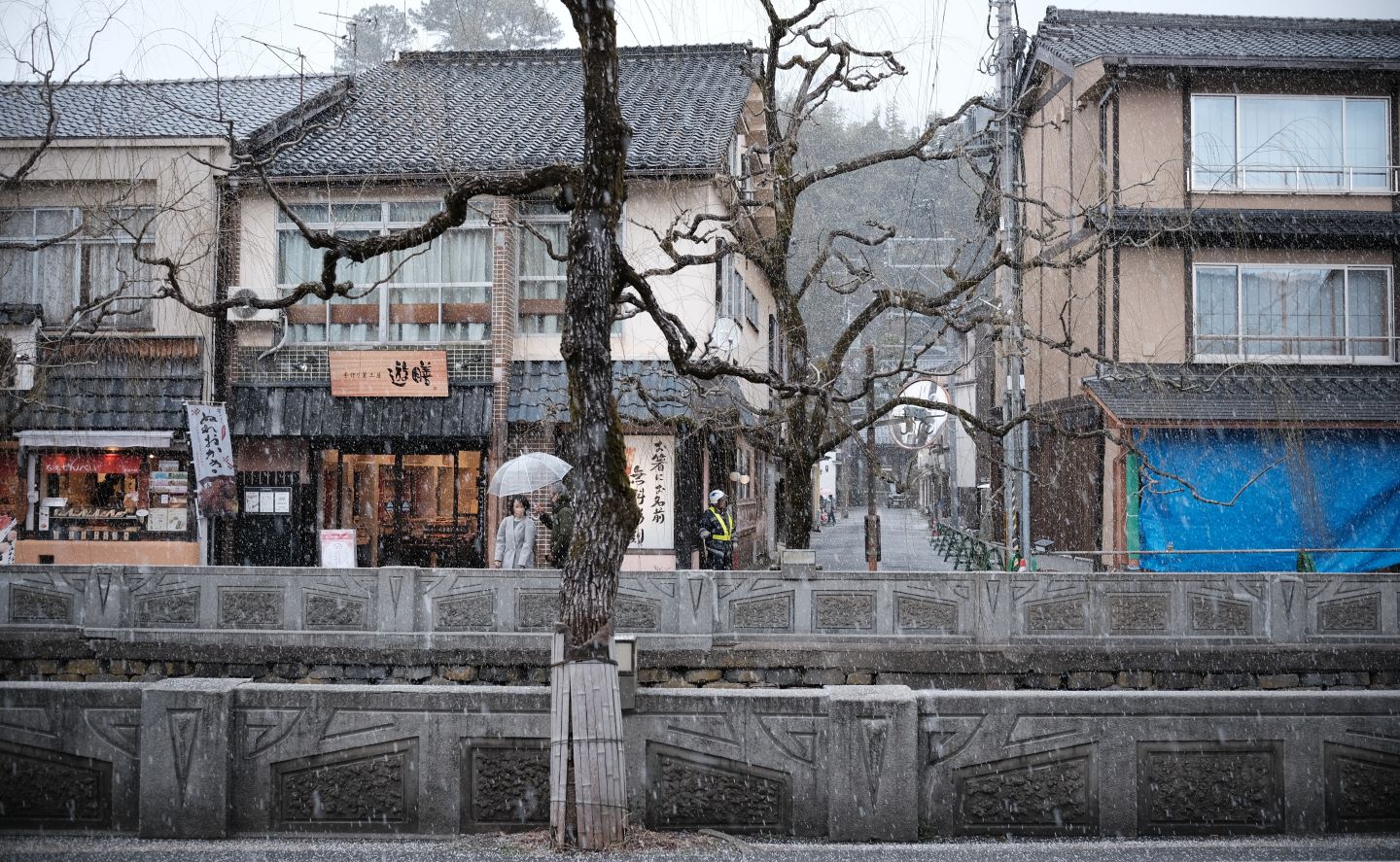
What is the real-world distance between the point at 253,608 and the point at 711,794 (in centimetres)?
938

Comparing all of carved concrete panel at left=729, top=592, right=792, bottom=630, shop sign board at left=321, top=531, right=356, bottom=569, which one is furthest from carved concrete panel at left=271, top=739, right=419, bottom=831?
shop sign board at left=321, top=531, right=356, bottom=569

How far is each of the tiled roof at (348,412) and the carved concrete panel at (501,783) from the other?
43.0 feet

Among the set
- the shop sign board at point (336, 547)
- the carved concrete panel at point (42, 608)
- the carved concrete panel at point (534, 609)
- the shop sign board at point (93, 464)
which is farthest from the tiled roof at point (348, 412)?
the carved concrete panel at point (534, 609)

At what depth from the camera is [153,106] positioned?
22.4m

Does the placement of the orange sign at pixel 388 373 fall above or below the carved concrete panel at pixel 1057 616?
above

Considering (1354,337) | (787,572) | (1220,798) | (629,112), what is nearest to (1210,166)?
(1354,337)

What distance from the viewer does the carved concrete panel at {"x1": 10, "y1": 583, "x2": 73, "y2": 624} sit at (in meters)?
14.3

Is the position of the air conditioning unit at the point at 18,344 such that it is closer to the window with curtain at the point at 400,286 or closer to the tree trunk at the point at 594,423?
the window with curtain at the point at 400,286

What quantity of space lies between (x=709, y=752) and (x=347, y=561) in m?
12.6

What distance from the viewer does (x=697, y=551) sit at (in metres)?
20.1

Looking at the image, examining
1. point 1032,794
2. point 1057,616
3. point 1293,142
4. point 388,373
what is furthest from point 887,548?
point 1032,794

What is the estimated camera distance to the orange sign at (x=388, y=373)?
778 inches

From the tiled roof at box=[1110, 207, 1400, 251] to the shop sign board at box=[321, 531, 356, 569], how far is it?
15.1m

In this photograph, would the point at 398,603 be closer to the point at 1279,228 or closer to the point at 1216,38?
the point at 1279,228
